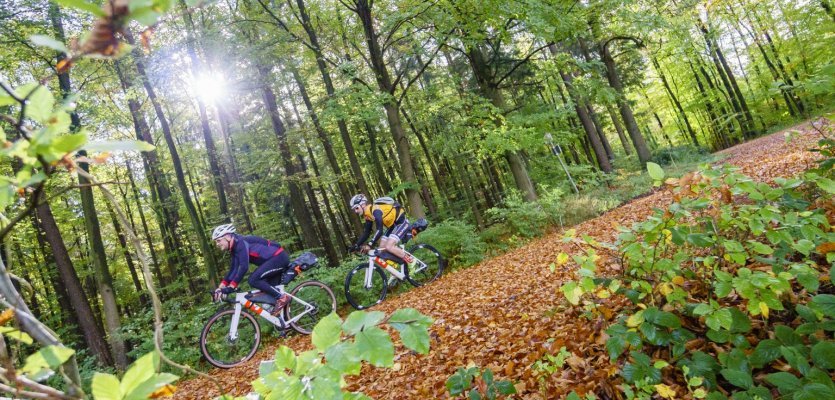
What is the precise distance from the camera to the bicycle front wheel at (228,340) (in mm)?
7031

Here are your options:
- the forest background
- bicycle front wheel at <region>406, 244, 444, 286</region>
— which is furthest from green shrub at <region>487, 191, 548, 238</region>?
bicycle front wheel at <region>406, 244, 444, 286</region>

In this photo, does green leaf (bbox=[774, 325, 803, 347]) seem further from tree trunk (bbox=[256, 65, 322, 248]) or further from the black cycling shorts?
tree trunk (bbox=[256, 65, 322, 248])

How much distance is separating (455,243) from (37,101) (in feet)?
32.2

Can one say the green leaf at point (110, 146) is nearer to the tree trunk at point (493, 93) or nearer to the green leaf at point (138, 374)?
the green leaf at point (138, 374)

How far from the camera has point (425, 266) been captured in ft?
29.7

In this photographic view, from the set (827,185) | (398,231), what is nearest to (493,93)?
(398,231)

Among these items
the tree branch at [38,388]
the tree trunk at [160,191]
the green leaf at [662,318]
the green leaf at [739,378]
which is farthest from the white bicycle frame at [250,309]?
the tree trunk at [160,191]

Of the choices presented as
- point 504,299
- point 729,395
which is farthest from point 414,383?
point 729,395

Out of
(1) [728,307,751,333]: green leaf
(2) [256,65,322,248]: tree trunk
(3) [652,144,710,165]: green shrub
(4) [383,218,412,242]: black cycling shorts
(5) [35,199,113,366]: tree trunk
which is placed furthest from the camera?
(3) [652,144,710,165]: green shrub

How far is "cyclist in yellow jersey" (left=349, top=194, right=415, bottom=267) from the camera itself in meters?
8.22

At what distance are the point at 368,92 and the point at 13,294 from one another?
9796 millimetres

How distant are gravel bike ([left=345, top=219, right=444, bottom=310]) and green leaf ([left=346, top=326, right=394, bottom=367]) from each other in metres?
7.48

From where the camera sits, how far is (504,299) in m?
5.32

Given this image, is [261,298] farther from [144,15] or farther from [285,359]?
[144,15]
